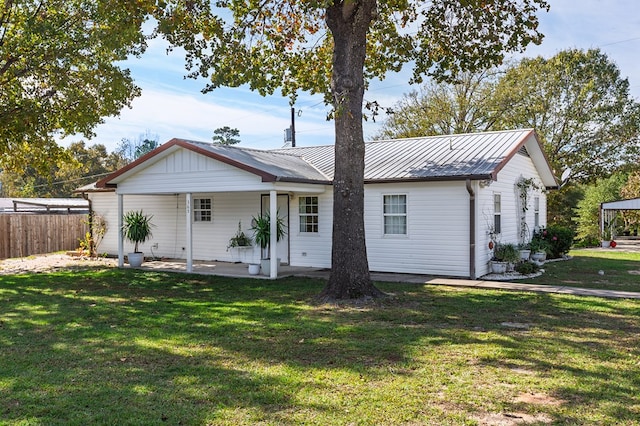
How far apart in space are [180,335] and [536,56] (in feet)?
97.9

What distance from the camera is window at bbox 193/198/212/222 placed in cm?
1775

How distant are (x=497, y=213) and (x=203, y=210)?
950 cm

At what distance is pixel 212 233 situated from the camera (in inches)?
694

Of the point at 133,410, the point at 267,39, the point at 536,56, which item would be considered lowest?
the point at 133,410

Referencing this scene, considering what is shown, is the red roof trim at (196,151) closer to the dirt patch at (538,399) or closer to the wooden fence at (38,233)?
the wooden fence at (38,233)

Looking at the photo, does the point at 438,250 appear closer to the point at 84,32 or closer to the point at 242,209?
the point at 242,209

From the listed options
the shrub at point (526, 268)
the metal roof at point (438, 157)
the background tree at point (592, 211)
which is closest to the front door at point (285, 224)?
the metal roof at point (438, 157)

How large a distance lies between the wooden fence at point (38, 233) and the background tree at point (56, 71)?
573 cm

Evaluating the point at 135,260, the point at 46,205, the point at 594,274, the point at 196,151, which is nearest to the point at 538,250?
the point at 594,274

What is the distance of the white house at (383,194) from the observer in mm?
13031

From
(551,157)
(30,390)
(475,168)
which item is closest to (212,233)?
(475,168)

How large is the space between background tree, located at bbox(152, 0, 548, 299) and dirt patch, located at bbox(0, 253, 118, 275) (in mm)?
8387

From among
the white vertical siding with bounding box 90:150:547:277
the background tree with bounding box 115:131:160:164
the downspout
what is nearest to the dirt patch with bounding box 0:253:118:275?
the white vertical siding with bounding box 90:150:547:277

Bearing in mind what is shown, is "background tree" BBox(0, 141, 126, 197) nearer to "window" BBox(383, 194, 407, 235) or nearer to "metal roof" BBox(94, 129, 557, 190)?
"metal roof" BBox(94, 129, 557, 190)
